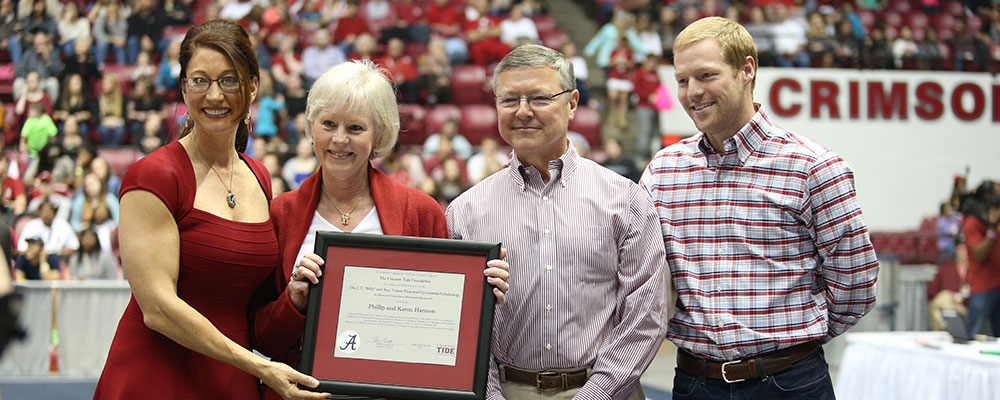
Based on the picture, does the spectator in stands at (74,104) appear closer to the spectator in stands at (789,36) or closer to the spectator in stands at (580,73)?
the spectator in stands at (580,73)

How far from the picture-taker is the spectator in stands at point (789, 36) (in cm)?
1250

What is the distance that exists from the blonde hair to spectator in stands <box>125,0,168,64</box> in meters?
10.2

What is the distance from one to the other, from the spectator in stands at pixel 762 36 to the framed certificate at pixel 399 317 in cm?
1066

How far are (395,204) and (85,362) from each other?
6160mm

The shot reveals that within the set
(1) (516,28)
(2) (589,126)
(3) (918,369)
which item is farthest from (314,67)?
(3) (918,369)

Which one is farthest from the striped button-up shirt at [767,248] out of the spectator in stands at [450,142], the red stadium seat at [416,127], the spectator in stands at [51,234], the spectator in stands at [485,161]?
the red stadium seat at [416,127]

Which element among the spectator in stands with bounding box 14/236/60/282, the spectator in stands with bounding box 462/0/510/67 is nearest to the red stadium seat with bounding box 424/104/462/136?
the spectator in stands with bounding box 462/0/510/67

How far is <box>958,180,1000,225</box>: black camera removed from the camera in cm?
780

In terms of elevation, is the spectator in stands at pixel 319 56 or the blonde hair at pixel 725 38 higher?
the spectator in stands at pixel 319 56

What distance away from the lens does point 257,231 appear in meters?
2.41

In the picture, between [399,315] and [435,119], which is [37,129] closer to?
[435,119]

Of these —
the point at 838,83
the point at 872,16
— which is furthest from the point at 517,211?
the point at 872,16

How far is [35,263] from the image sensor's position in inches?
343

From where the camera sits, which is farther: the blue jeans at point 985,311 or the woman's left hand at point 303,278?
the blue jeans at point 985,311
